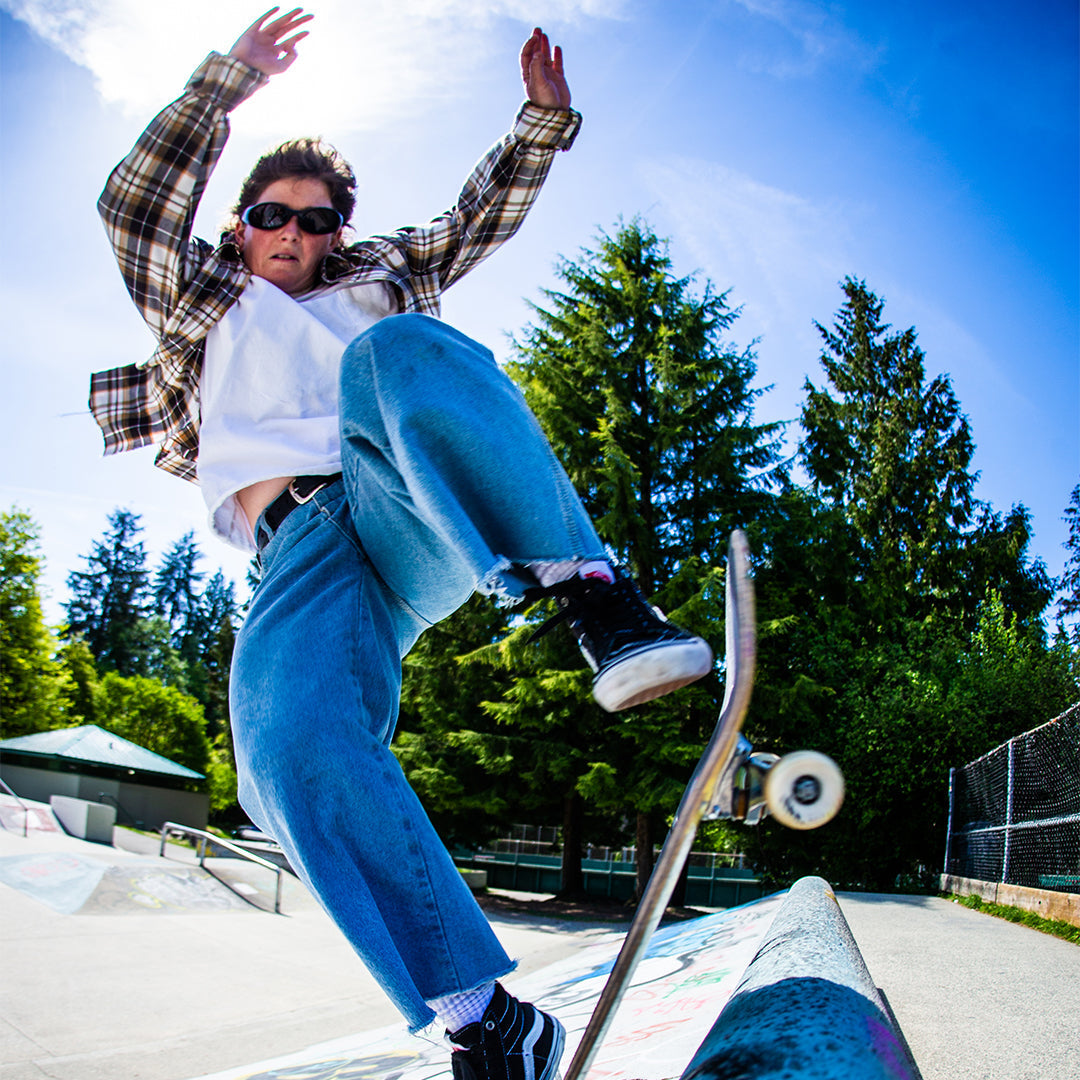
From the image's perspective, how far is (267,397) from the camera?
66.6 inches

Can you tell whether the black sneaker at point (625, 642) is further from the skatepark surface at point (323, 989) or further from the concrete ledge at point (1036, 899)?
the concrete ledge at point (1036, 899)

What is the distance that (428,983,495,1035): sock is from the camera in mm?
1247

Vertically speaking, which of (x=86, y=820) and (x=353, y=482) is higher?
(x=353, y=482)

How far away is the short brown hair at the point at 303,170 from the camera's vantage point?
76.4 inches

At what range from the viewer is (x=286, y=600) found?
4.79 feet

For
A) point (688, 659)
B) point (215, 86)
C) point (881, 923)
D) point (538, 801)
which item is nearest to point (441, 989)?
point (688, 659)

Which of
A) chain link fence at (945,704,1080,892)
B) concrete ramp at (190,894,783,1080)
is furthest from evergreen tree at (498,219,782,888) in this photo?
concrete ramp at (190,894,783,1080)

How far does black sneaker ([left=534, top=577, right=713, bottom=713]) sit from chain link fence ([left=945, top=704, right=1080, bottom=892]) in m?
5.96

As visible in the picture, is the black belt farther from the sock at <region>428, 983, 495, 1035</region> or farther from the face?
the sock at <region>428, 983, 495, 1035</region>

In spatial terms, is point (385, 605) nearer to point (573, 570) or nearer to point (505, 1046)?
point (573, 570)

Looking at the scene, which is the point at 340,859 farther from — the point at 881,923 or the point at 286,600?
the point at 881,923

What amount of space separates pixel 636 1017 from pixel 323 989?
494 centimetres

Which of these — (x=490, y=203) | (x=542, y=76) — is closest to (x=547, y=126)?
(x=542, y=76)

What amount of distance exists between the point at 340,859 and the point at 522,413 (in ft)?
2.64
